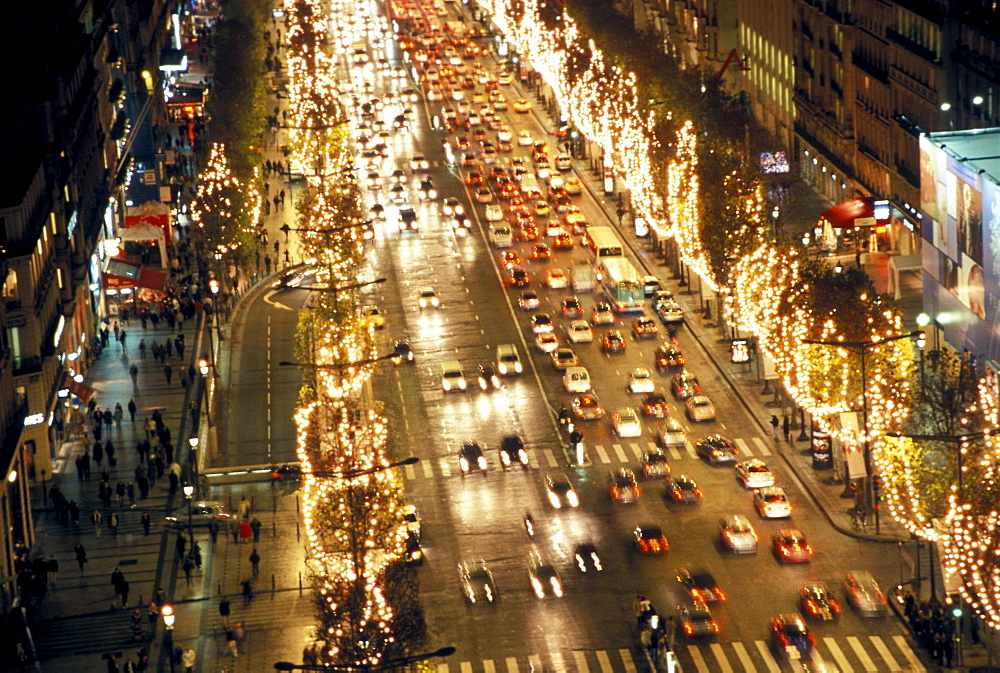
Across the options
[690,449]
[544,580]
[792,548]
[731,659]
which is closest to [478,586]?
[544,580]

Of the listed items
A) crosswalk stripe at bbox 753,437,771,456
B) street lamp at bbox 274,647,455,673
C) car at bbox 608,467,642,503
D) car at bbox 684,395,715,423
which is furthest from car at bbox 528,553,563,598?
car at bbox 684,395,715,423

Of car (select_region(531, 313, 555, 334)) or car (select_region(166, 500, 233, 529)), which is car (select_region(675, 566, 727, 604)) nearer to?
car (select_region(166, 500, 233, 529))

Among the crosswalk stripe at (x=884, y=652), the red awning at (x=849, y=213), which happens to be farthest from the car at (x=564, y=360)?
the crosswalk stripe at (x=884, y=652)

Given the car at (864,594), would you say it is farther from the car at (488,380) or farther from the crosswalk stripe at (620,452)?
the car at (488,380)

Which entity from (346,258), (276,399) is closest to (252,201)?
(346,258)

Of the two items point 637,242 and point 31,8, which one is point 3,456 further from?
point 637,242
